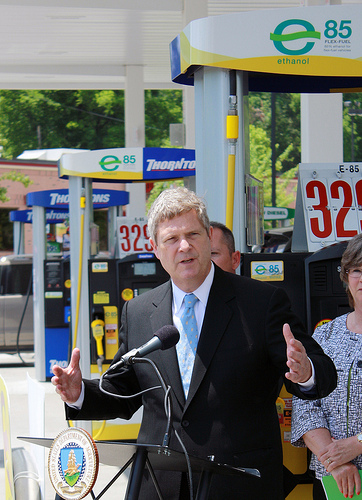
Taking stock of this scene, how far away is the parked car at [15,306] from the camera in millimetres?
13719

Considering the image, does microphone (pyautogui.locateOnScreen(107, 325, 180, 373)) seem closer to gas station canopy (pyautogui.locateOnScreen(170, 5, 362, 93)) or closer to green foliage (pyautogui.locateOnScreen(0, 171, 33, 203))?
gas station canopy (pyautogui.locateOnScreen(170, 5, 362, 93))

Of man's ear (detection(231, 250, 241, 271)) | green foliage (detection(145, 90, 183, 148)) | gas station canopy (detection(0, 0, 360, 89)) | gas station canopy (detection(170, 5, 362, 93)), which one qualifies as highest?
green foliage (detection(145, 90, 183, 148))

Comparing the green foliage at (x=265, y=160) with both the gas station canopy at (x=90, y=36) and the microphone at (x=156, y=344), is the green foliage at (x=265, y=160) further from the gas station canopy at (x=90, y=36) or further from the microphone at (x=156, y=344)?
the microphone at (x=156, y=344)

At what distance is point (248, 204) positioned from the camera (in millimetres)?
4535

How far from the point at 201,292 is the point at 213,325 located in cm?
15

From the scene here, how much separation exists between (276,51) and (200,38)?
0.43 meters

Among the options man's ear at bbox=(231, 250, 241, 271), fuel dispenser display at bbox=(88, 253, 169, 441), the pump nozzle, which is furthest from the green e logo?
the pump nozzle

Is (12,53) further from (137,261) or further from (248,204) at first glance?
(248,204)

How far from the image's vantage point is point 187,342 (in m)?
2.87

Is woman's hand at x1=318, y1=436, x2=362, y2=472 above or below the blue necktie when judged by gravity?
below

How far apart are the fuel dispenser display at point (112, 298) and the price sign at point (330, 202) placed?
122 inches

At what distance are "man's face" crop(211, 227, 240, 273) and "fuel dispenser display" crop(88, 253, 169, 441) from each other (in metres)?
3.40

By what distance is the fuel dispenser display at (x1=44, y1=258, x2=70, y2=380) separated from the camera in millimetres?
11367

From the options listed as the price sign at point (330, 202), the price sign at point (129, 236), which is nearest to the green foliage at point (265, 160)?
the price sign at point (129, 236)
